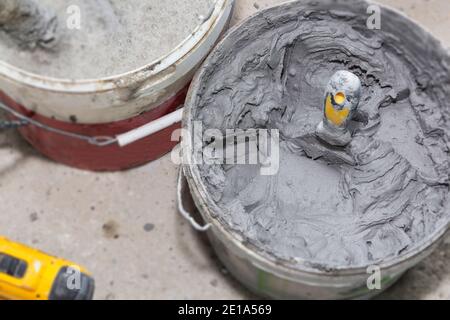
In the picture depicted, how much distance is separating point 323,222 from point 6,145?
89 centimetres

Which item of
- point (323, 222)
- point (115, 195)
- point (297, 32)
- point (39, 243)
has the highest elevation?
point (297, 32)

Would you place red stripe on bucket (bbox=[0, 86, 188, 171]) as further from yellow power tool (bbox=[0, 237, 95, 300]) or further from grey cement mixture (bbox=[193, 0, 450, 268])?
yellow power tool (bbox=[0, 237, 95, 300])

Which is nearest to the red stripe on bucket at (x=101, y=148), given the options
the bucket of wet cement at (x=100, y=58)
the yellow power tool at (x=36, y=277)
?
the bucket of wet cement at (x=100, y=58)

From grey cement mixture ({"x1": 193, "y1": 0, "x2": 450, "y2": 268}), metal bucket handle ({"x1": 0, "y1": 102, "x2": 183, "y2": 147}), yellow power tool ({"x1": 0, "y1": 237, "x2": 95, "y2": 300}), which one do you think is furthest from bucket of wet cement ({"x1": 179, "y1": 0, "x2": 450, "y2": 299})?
yellow power tool ({"x1": 0, "y1": 237, "x2": 95, "y2": 300})

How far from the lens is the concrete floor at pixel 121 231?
1.52 m

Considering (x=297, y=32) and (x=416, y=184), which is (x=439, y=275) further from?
(x=297, y=32)

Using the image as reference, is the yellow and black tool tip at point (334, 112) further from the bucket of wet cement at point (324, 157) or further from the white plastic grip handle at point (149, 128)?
the white plastic grip handle at point (149, 128)

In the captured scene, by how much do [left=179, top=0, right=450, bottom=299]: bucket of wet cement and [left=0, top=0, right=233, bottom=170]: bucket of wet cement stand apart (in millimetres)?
75

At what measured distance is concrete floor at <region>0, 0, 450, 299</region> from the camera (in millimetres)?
1524

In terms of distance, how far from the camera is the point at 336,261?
4.04ft

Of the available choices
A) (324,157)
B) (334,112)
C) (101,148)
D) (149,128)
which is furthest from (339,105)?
(101,148)

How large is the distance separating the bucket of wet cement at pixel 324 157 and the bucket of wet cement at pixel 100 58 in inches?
2.9

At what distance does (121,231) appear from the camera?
1576 mm
